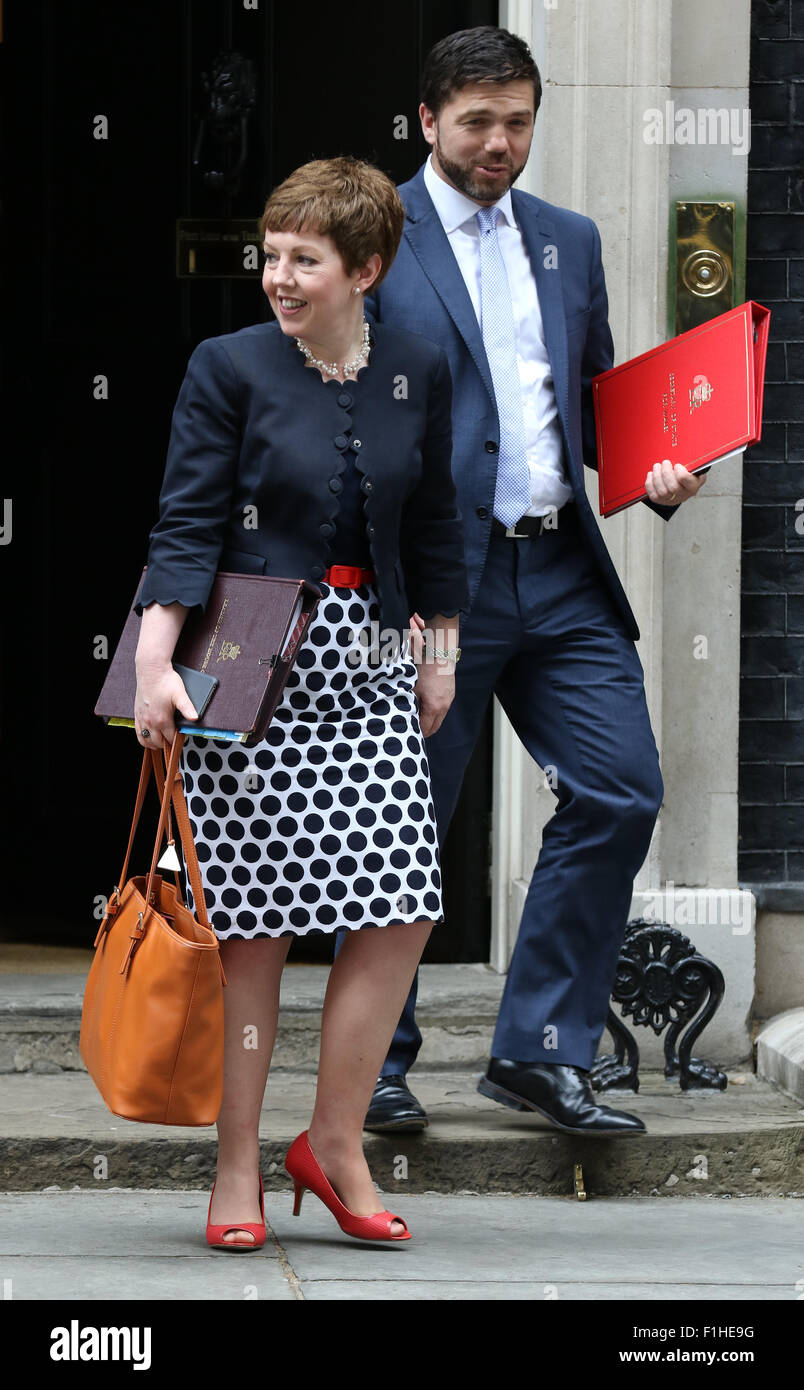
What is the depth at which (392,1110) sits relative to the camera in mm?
4219

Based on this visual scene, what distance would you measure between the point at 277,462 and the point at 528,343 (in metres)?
0.94

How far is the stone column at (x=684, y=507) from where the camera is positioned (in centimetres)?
498

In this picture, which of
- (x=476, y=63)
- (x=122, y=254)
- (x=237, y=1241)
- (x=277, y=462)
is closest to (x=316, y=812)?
(x=277, y=462)

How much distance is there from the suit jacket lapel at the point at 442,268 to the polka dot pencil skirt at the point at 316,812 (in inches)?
31.8

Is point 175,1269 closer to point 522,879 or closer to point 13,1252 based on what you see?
point 13,1252

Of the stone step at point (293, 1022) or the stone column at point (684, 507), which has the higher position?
the stone column at point (684, 507)

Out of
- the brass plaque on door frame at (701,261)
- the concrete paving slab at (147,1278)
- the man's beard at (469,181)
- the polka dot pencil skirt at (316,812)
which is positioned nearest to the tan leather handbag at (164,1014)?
the polka dot pencil skirt at (316,812)

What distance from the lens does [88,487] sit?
5582mm

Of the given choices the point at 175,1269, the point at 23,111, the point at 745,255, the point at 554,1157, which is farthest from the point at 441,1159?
the point at 23,111

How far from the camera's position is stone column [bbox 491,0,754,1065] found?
16.3 ft

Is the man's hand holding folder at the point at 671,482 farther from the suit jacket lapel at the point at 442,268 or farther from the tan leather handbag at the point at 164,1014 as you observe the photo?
the tan leather handbag at the point at 164,1014

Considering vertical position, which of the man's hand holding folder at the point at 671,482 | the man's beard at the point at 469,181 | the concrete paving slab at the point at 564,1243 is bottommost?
the concrete paving slab at the point at 564,1243

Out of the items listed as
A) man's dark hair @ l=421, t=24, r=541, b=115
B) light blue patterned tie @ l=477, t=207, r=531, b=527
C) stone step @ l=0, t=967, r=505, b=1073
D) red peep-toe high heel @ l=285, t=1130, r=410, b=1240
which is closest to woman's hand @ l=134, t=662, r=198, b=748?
red peep-toe high heel @ l=285, t=1130, r=410, b=1240

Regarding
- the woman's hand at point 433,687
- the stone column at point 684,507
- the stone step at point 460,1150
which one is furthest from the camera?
the stone column at point 684,507
